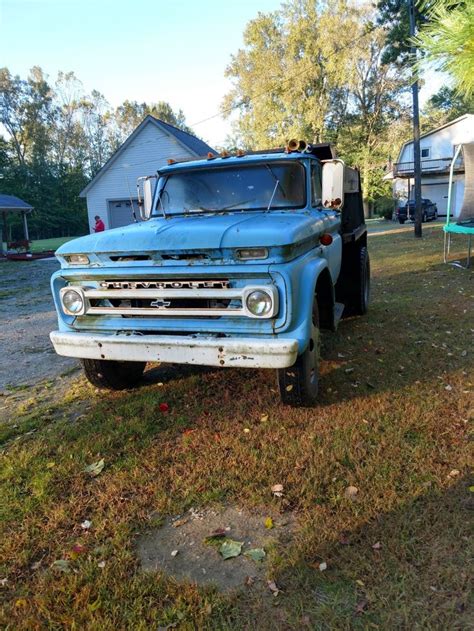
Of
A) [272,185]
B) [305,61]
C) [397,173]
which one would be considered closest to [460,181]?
[397,173]

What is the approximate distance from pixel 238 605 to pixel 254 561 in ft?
0.93

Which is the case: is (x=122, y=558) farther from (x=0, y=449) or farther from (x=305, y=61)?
(x=305, y=61)

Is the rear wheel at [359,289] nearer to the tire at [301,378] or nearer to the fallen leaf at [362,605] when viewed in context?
the tire at [301,378]

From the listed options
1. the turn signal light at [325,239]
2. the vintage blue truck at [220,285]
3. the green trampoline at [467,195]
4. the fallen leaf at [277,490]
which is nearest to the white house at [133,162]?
the green trampoline at [467,195]

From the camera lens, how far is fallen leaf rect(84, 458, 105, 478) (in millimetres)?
3176

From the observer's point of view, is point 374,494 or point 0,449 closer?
point 374,494

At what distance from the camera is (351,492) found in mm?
2816

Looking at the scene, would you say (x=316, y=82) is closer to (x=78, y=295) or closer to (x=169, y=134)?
(x=169, y=134)

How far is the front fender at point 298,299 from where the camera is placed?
325 cm

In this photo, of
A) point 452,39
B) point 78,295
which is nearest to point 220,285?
point 78,295

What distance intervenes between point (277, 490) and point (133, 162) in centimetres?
2597

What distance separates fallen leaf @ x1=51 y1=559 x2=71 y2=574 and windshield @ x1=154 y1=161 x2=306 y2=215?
3.07m

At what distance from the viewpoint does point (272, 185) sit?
14.7 ft

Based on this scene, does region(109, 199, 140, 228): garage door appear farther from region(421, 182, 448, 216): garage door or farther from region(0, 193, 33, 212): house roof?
region(421, 182, 448, 216): garage door
